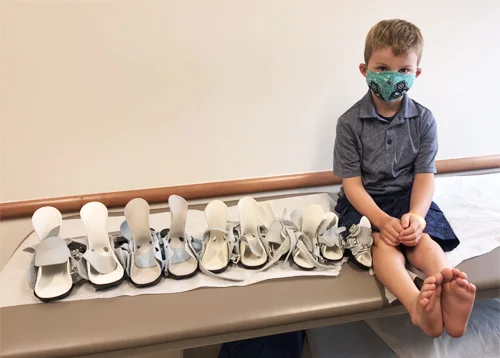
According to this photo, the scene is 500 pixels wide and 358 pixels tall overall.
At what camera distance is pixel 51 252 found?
2.87ft

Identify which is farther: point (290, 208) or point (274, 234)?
point (290, 208)

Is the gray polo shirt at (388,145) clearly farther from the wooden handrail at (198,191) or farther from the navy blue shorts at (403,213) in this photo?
the wooden handrail at (198,191)

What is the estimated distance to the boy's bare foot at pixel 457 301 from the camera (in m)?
0.71

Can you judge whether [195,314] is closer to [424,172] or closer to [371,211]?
[371,211]

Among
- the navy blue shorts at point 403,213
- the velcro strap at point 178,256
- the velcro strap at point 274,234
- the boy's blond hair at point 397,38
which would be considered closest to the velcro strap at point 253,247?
the velcro strap at point 274,234

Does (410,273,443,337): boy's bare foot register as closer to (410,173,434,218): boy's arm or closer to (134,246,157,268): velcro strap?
(410,173,434,218): boy's arm

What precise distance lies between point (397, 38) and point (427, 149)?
0.92 feet

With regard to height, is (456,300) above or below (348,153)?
below

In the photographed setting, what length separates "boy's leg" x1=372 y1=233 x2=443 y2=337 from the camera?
0.72 m

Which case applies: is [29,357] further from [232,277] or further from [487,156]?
[487,156]

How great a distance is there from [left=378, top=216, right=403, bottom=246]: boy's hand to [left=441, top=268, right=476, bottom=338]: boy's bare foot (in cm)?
18

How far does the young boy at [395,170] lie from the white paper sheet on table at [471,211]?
4cm

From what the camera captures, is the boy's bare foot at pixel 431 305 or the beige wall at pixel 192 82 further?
the beige wall at pixel 192 82

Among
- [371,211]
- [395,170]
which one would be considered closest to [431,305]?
[371,211]
